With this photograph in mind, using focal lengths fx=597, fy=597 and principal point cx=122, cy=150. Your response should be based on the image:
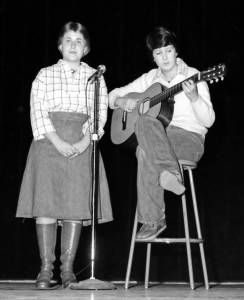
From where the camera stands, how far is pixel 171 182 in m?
2.86

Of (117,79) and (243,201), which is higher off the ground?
(117,79)

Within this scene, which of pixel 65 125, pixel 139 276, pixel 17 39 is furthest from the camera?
pixel 17 39

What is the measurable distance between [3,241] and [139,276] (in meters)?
0.90

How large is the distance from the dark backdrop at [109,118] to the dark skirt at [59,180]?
27.9 inches

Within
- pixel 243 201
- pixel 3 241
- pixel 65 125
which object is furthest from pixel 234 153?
pixel 3 241

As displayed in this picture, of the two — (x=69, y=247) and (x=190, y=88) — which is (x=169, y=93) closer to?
(x=190, y=88)

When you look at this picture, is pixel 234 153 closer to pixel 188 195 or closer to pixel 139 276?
pixel 188 195

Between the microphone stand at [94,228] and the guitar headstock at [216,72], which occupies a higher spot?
the guitar headstock at [216,72]

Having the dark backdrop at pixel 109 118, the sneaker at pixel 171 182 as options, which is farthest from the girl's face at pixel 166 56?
the sneaker at pixel 171 182

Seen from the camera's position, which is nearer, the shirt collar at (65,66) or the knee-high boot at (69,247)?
the knee-high boot at (69,247)

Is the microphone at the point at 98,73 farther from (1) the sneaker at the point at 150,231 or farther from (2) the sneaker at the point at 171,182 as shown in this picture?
(1) the sneaker at the point at 150,231

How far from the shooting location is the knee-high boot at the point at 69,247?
3.09 metres

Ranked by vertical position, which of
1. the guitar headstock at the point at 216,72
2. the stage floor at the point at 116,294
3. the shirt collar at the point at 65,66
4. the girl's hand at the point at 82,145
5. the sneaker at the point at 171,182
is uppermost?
the shirt collar at the point at 65,66

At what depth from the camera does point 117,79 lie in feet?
13.0
